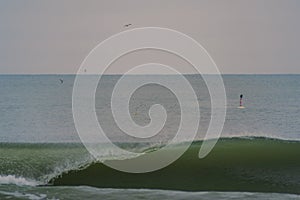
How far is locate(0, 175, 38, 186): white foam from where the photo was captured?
19.1 metres

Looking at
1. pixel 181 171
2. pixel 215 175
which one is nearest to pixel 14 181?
pixel 181 171

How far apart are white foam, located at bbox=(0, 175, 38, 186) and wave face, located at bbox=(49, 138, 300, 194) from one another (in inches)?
33.0

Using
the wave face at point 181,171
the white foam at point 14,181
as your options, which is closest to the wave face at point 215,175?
the wave face at point 181,171

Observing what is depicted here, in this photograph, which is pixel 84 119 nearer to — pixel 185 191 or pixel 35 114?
pixel 35 114

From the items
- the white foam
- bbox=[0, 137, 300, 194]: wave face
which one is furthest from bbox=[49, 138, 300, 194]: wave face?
the white foam

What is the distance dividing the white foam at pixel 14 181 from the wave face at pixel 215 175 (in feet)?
2.75

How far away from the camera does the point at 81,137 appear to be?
36.9m

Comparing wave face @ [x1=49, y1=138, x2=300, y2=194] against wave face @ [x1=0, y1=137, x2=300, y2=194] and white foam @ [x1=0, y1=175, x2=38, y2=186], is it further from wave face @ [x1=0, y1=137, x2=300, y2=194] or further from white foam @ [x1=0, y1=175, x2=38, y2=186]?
white foam @ [x1=0, y1=175, x2=38, y2=186]

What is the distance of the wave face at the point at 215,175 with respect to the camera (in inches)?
734

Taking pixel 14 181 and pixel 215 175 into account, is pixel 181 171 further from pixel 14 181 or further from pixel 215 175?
pixel 14 181

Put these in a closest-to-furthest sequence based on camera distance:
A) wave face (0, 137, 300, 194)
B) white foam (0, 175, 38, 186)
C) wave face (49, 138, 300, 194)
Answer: wave face (49, 138, 300, 194)
wave face (0, 137, 300, 194)
white foam (0, 175, 38, 186)

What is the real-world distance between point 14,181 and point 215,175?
7.86 meters

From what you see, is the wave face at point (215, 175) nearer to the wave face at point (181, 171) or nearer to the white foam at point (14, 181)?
the wave face at point (181, 171)

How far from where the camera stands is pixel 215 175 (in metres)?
20.2
